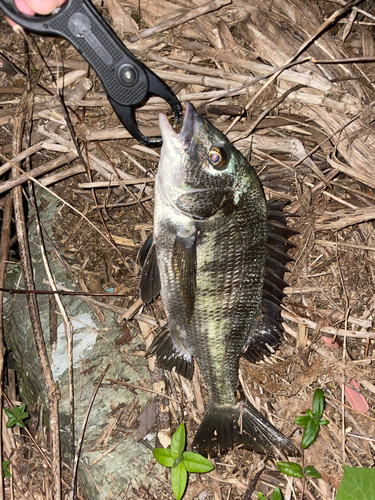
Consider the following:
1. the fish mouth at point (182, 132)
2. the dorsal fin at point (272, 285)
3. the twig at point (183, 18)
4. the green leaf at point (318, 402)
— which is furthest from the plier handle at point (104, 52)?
the green leaf at point (318, 402)

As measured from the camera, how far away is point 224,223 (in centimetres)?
274

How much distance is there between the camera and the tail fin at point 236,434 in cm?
309

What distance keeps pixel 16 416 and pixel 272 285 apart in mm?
2301

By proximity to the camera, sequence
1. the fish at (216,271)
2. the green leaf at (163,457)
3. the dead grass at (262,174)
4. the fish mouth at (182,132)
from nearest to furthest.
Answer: the fish mouth at (182,132) → the fish at (216,271) → the green leaf at (163,457) → the dead grass at (262,174)

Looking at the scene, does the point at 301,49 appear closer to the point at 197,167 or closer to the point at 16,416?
the point at 197,167

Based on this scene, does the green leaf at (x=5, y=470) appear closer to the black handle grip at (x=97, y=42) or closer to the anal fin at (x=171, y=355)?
the anal fin at (x=171, y=355)

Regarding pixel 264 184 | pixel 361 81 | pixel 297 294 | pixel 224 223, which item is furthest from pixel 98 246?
pixel 361 81

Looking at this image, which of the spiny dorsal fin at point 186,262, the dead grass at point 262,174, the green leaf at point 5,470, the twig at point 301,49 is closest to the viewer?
the spiny dorsal fin at point 186,262

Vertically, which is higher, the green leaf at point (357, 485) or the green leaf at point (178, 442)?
the green leaf at point (178, 442)

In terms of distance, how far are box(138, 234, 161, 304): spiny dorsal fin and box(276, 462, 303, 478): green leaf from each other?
1587mm

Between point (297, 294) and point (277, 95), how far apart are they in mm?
1585

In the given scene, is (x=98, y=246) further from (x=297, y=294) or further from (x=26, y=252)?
(x=297, y=294)

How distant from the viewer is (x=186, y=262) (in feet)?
9.02

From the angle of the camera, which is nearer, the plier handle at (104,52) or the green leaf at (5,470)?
the plier handle at (104,52)
